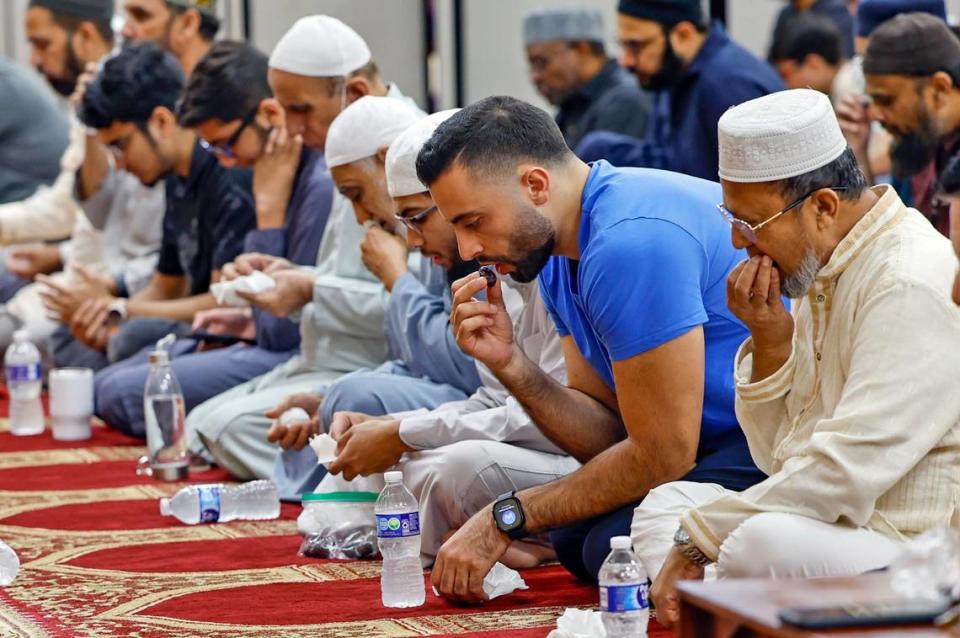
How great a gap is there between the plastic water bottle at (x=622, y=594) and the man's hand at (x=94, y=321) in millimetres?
4169

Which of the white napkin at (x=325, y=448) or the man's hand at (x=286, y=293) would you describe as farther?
the man's hand at (x=286, y=293)

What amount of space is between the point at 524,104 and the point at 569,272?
0.35 m

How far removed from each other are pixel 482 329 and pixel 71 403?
336 cm

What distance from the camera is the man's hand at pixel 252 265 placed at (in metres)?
4.96

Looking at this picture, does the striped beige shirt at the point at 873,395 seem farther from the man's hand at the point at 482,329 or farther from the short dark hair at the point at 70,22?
the short dark hair at the point at 70,22

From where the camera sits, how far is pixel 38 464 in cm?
552

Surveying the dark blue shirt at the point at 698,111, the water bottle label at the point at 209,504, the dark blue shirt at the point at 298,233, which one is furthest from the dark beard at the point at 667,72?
the water bottle label at the point at 209,504

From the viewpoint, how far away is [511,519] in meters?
3.16

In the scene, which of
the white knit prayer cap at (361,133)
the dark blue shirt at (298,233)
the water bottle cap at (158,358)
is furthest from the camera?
the dark blue shirt at (298,233)

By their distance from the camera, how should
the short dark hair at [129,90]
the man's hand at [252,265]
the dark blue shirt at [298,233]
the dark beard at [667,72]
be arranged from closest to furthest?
the man's hand at [252,265] → the dark blue shirt at [298,233] → the short dark hair at [129,90] → the dark beard at [667,72]

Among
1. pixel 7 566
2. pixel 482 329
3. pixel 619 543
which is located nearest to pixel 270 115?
pixel 7 566

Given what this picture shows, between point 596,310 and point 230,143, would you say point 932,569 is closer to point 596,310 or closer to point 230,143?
point 596,310

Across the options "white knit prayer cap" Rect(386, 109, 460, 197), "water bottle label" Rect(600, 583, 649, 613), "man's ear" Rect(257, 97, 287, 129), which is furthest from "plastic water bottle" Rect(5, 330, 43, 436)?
"water bottle label" Rect(600, 583, 649, 613)

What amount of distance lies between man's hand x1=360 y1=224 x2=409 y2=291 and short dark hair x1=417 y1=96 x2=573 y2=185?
4.17ft
